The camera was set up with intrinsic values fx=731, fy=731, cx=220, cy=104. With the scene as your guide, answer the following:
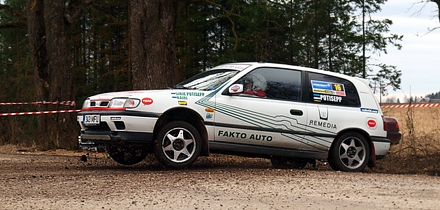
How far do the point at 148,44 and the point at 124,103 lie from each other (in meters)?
4.53

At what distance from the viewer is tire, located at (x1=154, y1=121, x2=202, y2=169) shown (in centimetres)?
1066

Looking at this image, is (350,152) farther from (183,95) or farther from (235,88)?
(183,95)

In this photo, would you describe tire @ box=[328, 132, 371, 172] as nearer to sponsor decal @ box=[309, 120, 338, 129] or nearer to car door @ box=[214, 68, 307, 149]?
sponsor decal @ box=[309, 120, 338, 129]

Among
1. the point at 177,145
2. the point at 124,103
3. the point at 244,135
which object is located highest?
the point at 124,103

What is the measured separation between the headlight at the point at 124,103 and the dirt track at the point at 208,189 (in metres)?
0.97

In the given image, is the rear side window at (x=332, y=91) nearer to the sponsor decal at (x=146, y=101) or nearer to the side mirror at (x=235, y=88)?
the side mirror at (x=235, y=88)

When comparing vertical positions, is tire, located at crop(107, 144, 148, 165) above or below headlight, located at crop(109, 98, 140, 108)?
below

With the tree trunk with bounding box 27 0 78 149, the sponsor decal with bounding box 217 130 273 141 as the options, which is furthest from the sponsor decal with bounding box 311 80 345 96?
the tree trunk with bounding box 27 0 78 149

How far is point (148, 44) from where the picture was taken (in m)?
15.0

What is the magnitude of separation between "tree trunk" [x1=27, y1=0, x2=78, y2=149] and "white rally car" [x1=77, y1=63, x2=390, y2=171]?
32.3 ft

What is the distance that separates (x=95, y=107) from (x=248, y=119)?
7.60ft

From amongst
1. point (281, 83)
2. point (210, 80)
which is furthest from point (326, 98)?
point (210, 80)

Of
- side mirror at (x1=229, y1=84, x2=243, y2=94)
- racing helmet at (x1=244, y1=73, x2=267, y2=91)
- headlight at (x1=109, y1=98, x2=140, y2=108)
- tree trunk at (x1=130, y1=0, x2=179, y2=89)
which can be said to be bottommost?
headlight at (x1=109, y1=98, x2=140, y2=108)

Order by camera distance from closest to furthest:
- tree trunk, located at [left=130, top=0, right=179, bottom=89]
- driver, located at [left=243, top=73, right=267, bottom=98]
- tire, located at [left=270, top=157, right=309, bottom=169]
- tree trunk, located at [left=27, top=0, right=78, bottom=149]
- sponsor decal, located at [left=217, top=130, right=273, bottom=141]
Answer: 1. sponsor decal, located at [left=217, top=130, right=273, bottom=141]
2. driver, located at [left=243, top=73, right=267, bottom=98]
3. tire, located at [left=270, top=157, right=309, bottom=169]
4. tree trunk, located at [left=130, top=0, right=179, bottom=89]
5. tree trunk, located at [left=27, top=0, right=78, bottom=149]
